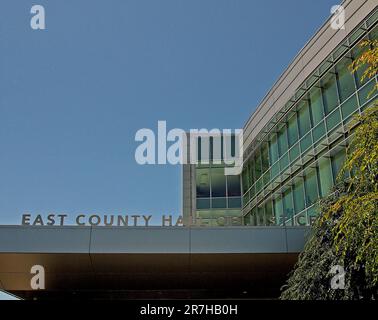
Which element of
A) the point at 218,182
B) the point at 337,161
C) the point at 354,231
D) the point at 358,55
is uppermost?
the point at 218,182

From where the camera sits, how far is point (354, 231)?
25.4ft

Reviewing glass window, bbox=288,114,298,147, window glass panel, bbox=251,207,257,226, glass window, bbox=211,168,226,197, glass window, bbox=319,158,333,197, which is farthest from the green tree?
glass window, bbox=211,168,226,197

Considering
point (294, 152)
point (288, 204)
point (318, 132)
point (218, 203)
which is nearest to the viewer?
point (318, 132)

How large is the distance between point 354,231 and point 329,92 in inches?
392

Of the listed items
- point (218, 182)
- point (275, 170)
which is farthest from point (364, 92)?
point (218, 182)

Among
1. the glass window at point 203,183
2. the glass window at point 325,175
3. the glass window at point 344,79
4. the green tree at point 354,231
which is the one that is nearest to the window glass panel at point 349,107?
the glass window at point 344,79

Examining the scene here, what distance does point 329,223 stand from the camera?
11242 millimetres

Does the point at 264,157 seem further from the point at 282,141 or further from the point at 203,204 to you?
the point at 203,204

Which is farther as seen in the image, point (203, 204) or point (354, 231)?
point (203, 204)

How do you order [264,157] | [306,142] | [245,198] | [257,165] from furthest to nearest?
[245,198], [257,165], [264,157], [306,142]

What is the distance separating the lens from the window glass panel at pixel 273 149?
20852 millimetres
